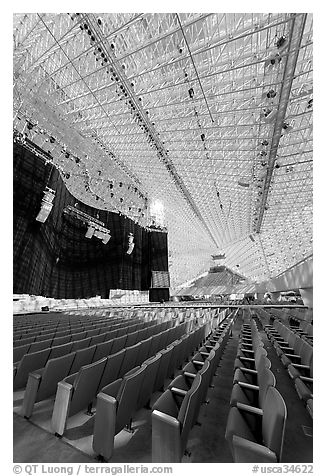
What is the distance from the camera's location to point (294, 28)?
8094 mm

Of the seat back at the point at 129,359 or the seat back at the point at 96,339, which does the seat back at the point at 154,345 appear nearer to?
the seat back at the point at 129,359

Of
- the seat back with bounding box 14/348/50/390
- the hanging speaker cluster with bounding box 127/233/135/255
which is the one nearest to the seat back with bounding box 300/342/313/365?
the seat back with bounding box 14/348/50/390

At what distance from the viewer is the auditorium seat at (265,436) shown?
5.08ft

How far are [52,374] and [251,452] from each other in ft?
7.09

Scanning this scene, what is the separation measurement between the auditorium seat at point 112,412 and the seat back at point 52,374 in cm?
91

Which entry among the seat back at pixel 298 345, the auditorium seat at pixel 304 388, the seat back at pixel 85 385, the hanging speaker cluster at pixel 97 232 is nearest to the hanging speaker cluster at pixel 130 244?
the hanging speaker cluster at pixel 97 232

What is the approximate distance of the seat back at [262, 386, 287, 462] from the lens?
1.56m

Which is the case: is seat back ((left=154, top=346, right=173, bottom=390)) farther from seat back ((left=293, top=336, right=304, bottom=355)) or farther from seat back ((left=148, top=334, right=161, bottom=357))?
seat back ((left=293, top=336, right=304, bottom=355))

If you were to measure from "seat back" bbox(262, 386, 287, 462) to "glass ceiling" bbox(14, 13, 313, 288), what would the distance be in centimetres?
520
